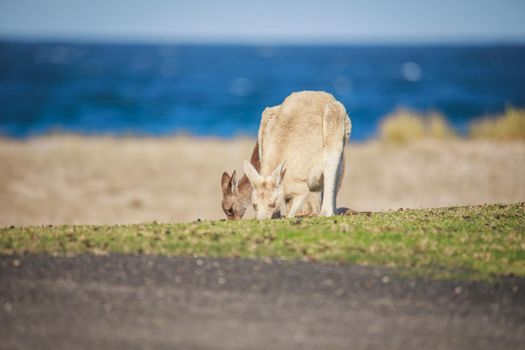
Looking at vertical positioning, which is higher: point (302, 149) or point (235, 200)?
point (302, 149)

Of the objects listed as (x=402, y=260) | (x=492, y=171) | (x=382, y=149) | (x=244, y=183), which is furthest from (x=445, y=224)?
(x=382, y=149)

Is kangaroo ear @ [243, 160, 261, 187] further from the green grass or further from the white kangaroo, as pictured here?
the green grass

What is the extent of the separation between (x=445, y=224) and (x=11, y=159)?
→ 60.3 ft

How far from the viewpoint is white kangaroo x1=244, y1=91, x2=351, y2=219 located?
→ 968cm

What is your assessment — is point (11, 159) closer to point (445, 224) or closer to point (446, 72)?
point (445, 224)

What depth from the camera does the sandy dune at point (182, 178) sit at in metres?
21.4

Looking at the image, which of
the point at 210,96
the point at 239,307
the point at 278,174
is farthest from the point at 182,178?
the point at 210,96

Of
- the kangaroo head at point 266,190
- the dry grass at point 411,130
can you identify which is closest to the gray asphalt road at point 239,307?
the kangaroo head at point 266,190

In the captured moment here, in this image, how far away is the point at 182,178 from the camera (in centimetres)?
2444

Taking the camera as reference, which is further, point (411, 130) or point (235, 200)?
point (411, 130)

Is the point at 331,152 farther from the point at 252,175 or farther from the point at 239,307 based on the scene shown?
the point at 239,307

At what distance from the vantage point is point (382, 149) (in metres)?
26.3

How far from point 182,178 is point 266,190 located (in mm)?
15488

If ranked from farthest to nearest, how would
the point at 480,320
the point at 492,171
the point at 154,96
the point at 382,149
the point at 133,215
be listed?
the point at 154,96 < the point at 382,149 < the point at 492,171 < the point at 133,215 < the point at 480,320
